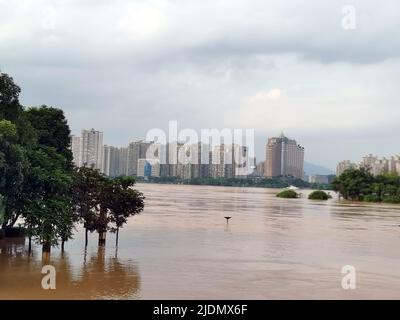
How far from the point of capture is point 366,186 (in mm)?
106875

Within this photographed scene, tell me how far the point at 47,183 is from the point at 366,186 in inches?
3613

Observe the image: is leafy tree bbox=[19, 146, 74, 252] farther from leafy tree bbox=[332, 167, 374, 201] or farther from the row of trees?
leafy tree bbox=[332, 167, 374, 201]

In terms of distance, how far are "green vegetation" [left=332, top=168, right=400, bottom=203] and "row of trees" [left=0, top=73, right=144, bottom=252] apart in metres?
83.8

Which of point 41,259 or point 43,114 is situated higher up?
point 43,114

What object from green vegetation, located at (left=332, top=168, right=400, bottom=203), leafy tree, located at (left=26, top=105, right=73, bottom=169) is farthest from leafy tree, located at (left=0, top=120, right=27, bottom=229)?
green vegetation, located at (left=332, top=168, right=400, bottom=203)

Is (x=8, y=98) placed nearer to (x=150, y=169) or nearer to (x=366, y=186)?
(x=366, y=186)

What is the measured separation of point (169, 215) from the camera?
52.8 m

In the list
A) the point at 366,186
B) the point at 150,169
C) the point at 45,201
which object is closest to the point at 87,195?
the point at 45,201

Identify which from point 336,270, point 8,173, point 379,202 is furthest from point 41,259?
point 379,202

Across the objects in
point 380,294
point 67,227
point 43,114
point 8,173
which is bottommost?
point 380,294

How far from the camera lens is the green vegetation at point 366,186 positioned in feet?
346
